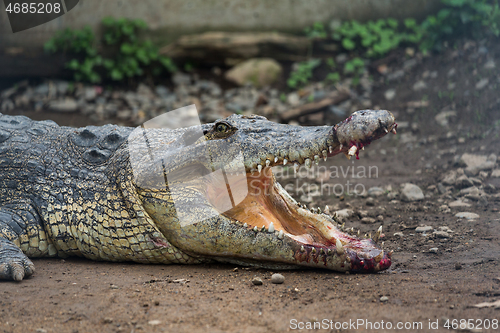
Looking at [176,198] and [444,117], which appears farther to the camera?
[444,117]

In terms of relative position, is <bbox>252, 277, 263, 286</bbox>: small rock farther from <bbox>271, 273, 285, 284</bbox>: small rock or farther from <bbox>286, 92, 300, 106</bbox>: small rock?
<bbox>286, 92, 300, 106</bbox>: small rock

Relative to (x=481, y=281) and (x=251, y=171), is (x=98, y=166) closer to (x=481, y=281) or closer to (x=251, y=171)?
(x=251, y=171)

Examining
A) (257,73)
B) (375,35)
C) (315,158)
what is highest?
(375,35)

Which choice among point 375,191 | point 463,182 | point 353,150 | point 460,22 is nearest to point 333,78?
point 460,22

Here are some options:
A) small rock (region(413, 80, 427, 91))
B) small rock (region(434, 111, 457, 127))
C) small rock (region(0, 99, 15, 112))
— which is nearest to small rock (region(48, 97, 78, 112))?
small rock (region(0, 99, 15, 112))

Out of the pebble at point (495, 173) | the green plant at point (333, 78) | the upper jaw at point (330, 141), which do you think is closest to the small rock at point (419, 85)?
the green plant at point (333, 78)

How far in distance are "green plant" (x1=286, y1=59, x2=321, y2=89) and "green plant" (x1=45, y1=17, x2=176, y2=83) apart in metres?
2.28

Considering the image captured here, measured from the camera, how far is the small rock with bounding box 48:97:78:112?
25.7 feet

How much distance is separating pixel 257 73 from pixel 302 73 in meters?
0.84

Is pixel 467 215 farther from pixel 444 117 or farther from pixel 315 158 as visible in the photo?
pixel 444 117

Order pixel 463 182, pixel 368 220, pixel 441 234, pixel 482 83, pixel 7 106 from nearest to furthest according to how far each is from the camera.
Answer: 1. pixel 441 234
2. pixel 368 220
3. pixel 463 182
4. pixel 482 83
5. pixel 7 106

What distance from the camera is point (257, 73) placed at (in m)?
8.34

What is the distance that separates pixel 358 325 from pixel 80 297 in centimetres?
161

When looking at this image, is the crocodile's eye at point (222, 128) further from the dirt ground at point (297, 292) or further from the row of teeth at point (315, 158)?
the dirt ground at point (297, 292)
